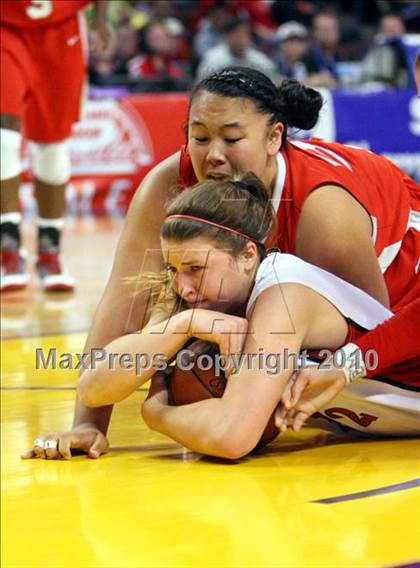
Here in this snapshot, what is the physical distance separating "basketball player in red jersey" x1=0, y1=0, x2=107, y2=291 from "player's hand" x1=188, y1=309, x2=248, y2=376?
2.86 m

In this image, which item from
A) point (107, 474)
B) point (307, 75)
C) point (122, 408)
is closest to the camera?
point (107, 474)

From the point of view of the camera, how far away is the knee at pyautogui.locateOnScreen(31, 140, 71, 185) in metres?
5.98

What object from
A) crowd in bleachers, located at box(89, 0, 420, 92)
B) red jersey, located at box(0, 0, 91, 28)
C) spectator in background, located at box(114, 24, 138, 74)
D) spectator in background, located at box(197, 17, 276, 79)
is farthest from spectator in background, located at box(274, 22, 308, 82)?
red jersey, located at box(0, 0, 91, 28)

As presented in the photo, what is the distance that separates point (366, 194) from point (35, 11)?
2863 millimetres

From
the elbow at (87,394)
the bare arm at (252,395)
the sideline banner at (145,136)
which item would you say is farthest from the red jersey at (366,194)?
the sideline banner at (145,136)

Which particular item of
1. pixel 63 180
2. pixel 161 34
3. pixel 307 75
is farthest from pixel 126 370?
pixel 161 34

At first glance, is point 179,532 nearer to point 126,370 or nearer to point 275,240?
point 126,370

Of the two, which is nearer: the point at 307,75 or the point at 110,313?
the point at 110,313

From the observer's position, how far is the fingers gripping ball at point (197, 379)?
9.59 ft

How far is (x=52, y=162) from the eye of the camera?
5992mm

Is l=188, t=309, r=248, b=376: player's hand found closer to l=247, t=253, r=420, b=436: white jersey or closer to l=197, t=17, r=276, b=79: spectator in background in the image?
l=247, t=253, r=420, b=436: white jersey

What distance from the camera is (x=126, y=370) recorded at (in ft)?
9.22

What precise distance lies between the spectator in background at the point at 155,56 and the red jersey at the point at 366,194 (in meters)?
8.05

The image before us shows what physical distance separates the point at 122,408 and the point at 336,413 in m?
0.74
